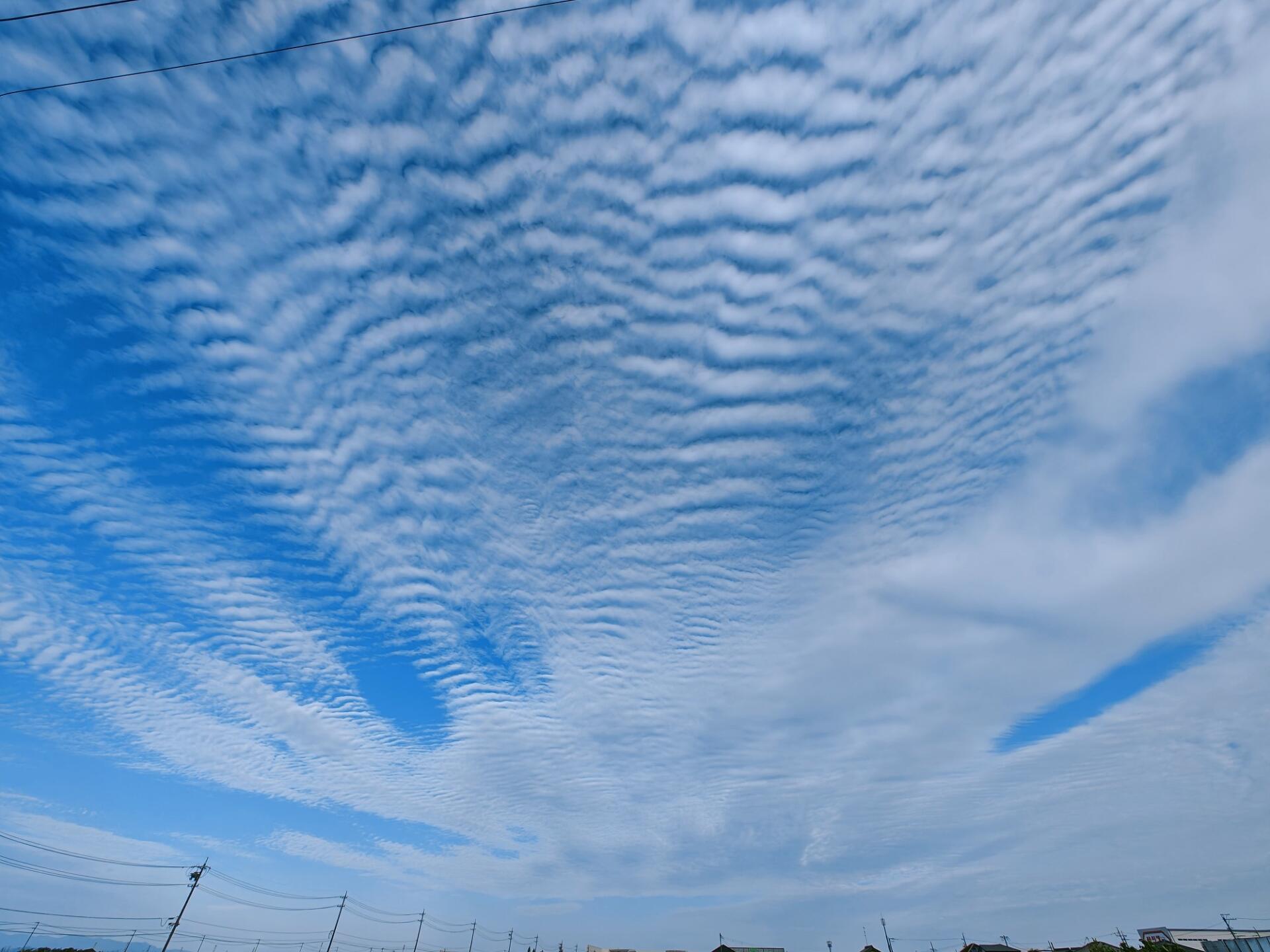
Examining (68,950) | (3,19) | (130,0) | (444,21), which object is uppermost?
(444,21)

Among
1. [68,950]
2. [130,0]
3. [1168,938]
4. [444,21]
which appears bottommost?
[68,950]

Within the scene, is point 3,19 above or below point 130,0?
below

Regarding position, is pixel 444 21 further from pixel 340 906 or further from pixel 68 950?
pixel 340 906

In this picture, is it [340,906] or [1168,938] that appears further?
[340,906]

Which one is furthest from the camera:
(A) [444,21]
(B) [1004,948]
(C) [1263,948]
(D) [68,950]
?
(B) [1004,948]

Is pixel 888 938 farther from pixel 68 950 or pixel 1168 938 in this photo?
pixel 68 950

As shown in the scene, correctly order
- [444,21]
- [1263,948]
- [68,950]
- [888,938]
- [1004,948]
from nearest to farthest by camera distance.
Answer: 1. [444,21]
2. [1263,948]
3. [68,950]
4. [1004,948]
5. [888,938]

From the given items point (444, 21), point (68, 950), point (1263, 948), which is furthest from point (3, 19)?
point (1263, 948)

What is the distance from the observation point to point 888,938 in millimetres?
97250

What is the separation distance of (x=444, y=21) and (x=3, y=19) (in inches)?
288

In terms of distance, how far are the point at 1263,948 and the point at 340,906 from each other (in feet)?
392

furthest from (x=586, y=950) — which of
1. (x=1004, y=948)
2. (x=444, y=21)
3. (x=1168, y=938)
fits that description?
(x=444, y=21)

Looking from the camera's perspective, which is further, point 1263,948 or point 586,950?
point 586,950

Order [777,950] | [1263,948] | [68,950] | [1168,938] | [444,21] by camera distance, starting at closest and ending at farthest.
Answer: [444,21]
[1263,948]
[68,950]
[1168,938]
[777,950]
